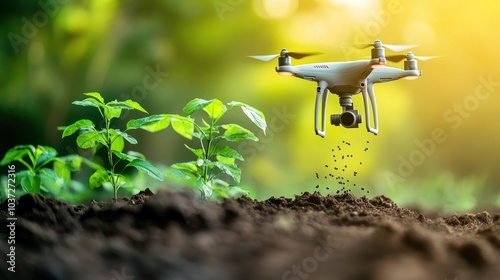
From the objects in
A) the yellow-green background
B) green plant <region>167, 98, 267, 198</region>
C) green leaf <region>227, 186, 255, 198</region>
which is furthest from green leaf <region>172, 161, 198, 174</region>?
the yellow-green background

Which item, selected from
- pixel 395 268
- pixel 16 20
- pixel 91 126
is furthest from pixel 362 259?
pixel 16 20

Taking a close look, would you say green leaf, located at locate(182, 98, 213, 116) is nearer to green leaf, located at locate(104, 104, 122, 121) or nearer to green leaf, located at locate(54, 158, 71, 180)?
green leaf, located at locate(104, 104, 122, 121)

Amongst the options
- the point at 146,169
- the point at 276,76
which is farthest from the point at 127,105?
the point at 276,76

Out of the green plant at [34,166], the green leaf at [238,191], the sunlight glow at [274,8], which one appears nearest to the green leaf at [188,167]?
the green leaf at [238,191]

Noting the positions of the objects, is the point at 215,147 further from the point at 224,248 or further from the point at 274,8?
the point at 274,8

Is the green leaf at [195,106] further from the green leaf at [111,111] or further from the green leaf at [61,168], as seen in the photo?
the green leaf at [61,168]
